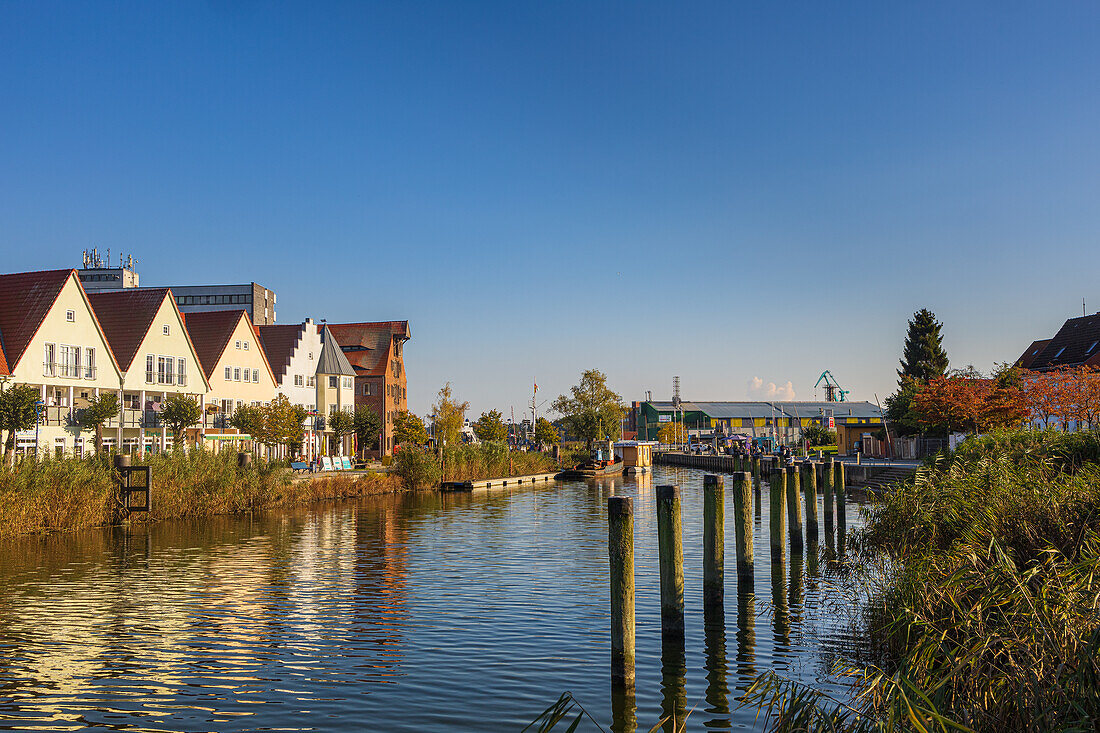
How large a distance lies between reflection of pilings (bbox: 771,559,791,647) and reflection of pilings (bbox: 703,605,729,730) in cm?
87

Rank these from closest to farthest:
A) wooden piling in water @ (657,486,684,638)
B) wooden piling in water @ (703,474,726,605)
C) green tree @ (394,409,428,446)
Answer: wooden piling in water @ (657,486,684,638) < wooden piling in water @ (703,474,726,605) < green tree @ (394,409,428,446)

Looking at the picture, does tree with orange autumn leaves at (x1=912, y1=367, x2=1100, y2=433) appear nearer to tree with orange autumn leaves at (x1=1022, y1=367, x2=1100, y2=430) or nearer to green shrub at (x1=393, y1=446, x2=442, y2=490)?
tree with orange autumn leaves at (x1=1022, y1=367, x2=1100, y2=430)

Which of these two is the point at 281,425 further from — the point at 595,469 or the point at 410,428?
the point at 595,469

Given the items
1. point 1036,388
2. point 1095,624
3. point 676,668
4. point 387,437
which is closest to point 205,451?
point 676,668

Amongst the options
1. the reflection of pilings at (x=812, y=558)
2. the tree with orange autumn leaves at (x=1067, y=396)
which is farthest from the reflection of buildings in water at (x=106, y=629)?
the tree with orange autumn leaves at (x=1067, y=396)

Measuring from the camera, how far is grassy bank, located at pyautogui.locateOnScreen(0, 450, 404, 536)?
26406 mm

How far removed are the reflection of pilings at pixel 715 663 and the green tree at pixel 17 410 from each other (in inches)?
1348

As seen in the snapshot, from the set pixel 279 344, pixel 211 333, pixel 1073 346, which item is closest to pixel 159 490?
pixel 211 333

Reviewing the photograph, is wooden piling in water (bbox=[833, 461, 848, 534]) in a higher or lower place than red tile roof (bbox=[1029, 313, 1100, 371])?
lower

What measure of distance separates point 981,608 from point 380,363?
7932 cm

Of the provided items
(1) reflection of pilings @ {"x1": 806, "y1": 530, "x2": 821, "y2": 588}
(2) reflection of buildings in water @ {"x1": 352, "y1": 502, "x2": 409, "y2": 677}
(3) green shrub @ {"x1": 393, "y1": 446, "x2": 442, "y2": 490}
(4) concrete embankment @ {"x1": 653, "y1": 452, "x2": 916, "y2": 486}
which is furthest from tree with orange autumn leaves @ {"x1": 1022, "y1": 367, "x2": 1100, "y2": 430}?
(2) reflection of buildings in water @ {"x1": 352, "y1": 502, "x2": 409, "y2": 677}

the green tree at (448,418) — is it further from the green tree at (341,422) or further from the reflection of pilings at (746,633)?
the reflection of pilings at (746,633)

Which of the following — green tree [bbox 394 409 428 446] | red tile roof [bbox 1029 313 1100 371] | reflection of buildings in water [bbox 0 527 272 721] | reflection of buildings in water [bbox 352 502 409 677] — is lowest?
reflection of buildings in water [bbox 352 502 409 677]

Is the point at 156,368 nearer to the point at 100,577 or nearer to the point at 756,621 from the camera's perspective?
the point at 100,577
